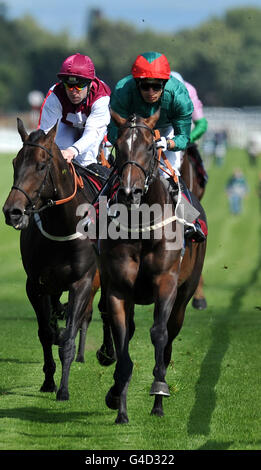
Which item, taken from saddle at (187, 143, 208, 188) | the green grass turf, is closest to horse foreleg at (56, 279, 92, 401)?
the green grass turf

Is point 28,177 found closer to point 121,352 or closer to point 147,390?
point 121,352

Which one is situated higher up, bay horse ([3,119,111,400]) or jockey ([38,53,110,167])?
jockey ([38,53,110,167])

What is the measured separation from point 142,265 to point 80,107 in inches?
99.7

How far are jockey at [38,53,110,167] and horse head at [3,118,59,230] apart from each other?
110 cm

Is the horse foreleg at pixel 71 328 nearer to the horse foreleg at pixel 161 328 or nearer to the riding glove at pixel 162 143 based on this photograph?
the horse foreleg at pixel 161 328

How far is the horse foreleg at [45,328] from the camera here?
8.98 meters

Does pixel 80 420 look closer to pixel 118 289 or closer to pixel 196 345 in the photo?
pixel 118 289

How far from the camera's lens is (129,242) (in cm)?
762

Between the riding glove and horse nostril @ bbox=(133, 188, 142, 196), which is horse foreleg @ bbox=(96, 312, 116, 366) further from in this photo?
horse nostril @ bbox=(133, 188, 142, 196)

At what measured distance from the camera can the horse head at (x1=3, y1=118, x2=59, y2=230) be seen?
7.87m

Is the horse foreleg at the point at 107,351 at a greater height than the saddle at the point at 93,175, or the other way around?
the saddle at the point at 93,175

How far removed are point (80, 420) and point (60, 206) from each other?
6.01ft

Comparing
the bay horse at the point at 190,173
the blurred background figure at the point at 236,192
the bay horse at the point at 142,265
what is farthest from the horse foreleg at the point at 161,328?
the blurred background figure at the point at 236,192

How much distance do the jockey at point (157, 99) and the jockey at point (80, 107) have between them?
35.8 inches
